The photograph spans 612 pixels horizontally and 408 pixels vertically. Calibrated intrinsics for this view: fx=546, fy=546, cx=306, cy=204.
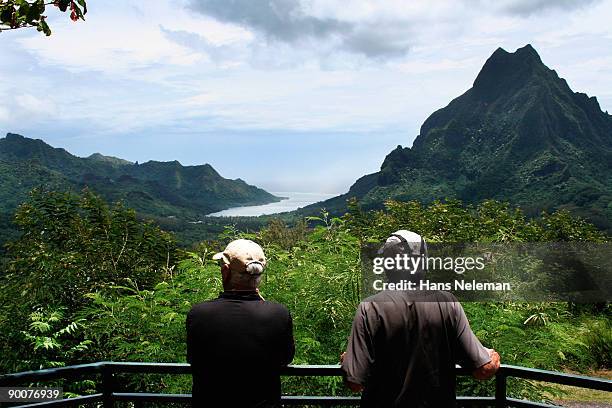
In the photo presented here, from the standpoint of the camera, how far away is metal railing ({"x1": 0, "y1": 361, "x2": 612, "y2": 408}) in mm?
2729

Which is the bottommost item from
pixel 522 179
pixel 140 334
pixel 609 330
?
pixel 609 330

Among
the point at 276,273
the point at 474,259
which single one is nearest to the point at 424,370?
the point at 276,273

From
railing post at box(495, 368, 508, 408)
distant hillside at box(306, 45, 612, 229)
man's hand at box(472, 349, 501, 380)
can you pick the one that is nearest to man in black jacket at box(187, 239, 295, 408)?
man's hand at box(472, 349, 501, 380)

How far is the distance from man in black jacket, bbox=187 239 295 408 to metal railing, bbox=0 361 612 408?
0.25 m

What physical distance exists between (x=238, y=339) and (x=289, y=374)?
433 millimetres

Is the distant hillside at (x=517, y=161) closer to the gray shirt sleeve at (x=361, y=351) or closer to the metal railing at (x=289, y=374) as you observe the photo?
the metal railing at (x=289, y=374)

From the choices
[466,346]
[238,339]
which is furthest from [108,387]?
[466,346]

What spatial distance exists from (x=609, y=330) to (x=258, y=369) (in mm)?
10589

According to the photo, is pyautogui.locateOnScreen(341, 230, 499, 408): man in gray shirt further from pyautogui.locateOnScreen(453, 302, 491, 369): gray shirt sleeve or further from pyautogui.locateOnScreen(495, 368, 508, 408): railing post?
pyautogui.locateOnScreen(495, 368, 508, 408): railing post

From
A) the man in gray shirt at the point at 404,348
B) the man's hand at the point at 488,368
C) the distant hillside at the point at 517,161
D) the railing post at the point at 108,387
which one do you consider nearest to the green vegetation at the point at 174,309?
the railing post at the point at 108,387

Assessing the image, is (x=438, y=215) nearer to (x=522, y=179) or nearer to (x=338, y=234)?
(x=338, y=234)

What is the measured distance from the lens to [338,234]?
710cm

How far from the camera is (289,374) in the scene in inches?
112

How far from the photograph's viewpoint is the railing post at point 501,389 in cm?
290
